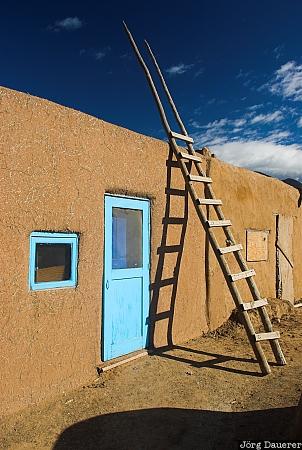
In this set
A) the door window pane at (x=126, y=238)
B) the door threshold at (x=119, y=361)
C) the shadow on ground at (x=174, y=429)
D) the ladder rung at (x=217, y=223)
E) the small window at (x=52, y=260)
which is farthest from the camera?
the ladder rung at (x=217, y=223)

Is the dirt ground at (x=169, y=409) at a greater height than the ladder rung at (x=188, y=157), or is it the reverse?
the ladder rung at (x=188, y=157)

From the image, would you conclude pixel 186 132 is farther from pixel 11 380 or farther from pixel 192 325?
pixel 11 380

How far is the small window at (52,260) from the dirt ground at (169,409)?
3.09ft

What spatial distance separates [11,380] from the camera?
3.07m

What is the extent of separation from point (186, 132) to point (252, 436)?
12.0 ft

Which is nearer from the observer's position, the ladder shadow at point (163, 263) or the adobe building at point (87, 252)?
the adobe building at point (87, 252)

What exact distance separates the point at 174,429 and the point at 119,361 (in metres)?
1.19

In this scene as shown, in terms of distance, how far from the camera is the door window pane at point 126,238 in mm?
4230

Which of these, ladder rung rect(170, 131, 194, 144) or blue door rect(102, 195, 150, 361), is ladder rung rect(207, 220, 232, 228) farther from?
ladder rung rect(170, 131, 194, 144)

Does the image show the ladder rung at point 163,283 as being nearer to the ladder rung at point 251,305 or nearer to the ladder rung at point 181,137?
the ladder rung at point 251,305

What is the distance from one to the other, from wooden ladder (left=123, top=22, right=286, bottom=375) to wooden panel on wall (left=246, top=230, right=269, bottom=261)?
138cm

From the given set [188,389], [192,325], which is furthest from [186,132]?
[188,389]

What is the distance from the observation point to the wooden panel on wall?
6.37 m

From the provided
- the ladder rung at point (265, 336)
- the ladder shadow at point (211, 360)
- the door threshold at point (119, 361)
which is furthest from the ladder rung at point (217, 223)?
the door threshold at point (119, 361)
